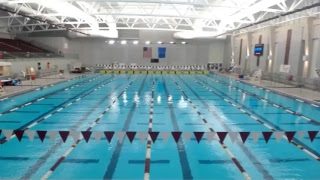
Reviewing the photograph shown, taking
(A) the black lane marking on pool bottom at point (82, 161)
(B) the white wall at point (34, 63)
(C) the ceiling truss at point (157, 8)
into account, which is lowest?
(A) the black lane marking on pool bottom at point (82, 161)

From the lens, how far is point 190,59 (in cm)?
3744

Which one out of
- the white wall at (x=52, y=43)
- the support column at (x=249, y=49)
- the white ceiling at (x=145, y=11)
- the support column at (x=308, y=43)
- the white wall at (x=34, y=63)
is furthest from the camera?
the white wall at (x=52, y=43)

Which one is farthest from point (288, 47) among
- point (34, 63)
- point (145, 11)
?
point (34, 63)

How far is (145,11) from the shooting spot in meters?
17.5

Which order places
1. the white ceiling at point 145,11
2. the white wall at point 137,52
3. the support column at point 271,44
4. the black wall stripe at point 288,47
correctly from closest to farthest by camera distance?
the white ceiling at point 145,11
the black wall stripe at point 288,47
the support column at point 271,44
the white wall at point 137,52

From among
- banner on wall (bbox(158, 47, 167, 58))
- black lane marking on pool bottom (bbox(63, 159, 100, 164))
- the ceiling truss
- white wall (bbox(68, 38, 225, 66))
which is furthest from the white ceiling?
black lane marking on pool bottom (bbox(63, 159, 100, 164))

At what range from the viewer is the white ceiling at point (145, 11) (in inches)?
556

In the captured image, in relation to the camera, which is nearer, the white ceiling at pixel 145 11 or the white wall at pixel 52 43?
the white ceiling at pixel 145 11

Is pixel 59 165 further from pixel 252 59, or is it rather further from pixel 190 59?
pixel 190 59

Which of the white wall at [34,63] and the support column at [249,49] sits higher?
the support column at [249,49]

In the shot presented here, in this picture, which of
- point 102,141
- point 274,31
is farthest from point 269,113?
point 274,31

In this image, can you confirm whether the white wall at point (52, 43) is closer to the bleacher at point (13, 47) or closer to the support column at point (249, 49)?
the bleacher at point (13, 47)

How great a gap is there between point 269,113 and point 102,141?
7.17m

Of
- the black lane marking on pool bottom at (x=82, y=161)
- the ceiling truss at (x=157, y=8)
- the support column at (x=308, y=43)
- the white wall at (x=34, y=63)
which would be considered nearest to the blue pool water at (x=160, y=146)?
the black lane marking on pool bottom at (x=82, y=161)
